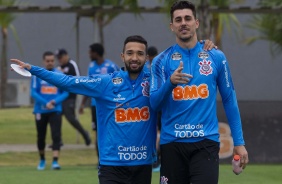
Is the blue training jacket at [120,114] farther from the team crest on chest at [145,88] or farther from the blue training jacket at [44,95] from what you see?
the blue training jacket at [44,95]

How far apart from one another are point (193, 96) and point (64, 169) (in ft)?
29.6

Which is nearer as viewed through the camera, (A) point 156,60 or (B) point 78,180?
(A) point 156,60

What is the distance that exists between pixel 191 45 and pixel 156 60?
32 centimetres

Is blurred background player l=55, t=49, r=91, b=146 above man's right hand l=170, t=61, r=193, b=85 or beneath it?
beneath

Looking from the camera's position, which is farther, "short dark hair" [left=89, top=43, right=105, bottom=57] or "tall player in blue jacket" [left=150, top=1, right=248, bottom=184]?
"short dark hair" [left=89, top=43, right=105, bottom=57]

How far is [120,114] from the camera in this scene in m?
7.79

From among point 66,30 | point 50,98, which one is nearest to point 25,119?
point 66,30

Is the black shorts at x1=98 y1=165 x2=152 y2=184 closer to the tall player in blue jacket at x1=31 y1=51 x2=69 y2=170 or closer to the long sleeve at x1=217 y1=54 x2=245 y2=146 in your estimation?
the long sleeve at x1=217 y1=54 x2=245 y2=146

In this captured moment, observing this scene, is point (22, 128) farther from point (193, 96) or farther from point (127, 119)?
point (193, 96)

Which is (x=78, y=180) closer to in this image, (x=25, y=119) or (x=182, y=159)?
(x=182, y=159)

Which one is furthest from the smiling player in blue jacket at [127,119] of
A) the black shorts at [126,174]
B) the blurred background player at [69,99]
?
the blurred background player at [69,99]

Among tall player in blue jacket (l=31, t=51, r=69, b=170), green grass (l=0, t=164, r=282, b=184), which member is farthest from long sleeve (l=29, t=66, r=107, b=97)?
tall player in blue jacket (l=31, t=51, r=69, b=170)

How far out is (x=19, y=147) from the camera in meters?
19.8

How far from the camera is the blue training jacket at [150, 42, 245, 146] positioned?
7297mm
